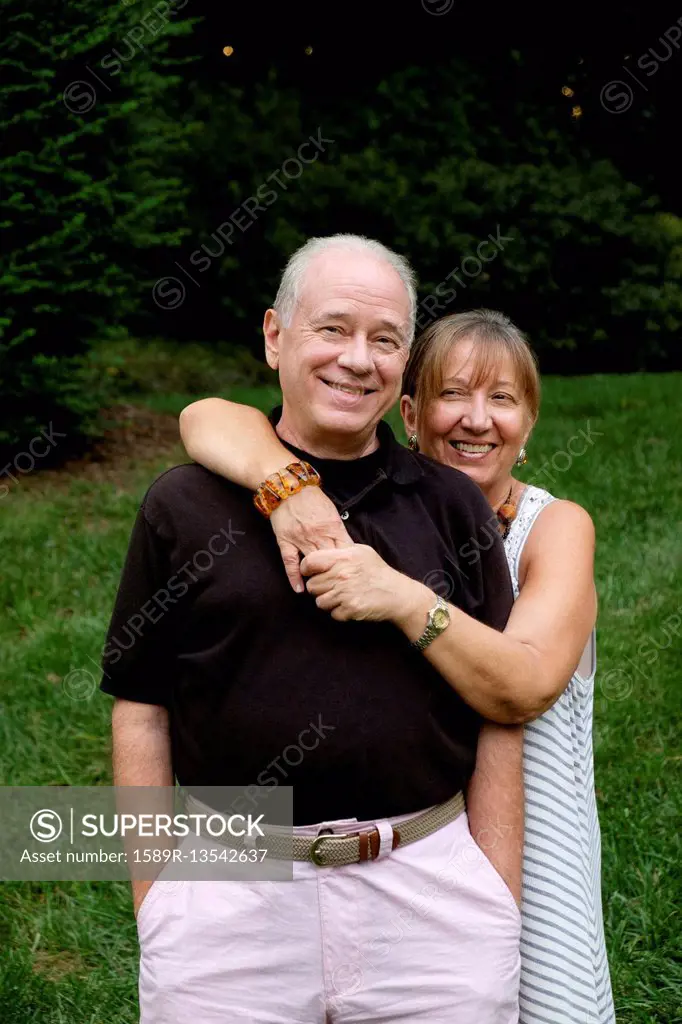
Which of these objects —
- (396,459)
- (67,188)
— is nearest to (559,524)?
(396,459)

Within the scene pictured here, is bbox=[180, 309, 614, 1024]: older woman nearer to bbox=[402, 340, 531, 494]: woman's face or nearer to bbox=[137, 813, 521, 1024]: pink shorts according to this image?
bbox=[402, 340, 531, 494]: woman's face

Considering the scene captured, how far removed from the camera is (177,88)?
13.2m

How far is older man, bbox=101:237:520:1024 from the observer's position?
190 centimetres

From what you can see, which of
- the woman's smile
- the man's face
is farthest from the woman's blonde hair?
the man's face

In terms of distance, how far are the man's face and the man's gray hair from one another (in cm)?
2

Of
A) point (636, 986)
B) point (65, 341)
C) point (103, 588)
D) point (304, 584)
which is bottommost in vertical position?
point (636, 986)

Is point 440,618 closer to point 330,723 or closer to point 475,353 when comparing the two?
point 330,723

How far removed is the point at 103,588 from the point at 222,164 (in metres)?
8.20

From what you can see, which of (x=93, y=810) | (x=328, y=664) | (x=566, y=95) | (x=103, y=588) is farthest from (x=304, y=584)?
(x=566, y=95)

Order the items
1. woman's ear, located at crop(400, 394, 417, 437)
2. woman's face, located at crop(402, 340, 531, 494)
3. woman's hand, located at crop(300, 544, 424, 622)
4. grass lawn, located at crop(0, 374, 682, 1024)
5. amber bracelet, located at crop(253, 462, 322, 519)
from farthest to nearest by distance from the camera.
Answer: grass lawn, located at crop(0, 374, 682, 1024) < woman's ear, located at crop(400, 394, 417, 437) < woman's face, located at crop(402, 340, 531, 494) < amber bracelet, located at crop(253, 462, 322, 519) < woman's hand, located at crop(300, 544, 424, 622)

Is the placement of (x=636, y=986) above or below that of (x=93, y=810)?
below

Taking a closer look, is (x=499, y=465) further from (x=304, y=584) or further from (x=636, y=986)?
(x=636, y=986)

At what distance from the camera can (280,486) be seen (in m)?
1.98

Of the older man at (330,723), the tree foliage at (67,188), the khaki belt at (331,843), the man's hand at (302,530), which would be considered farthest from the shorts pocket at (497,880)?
the tree foliage at (67,188)
